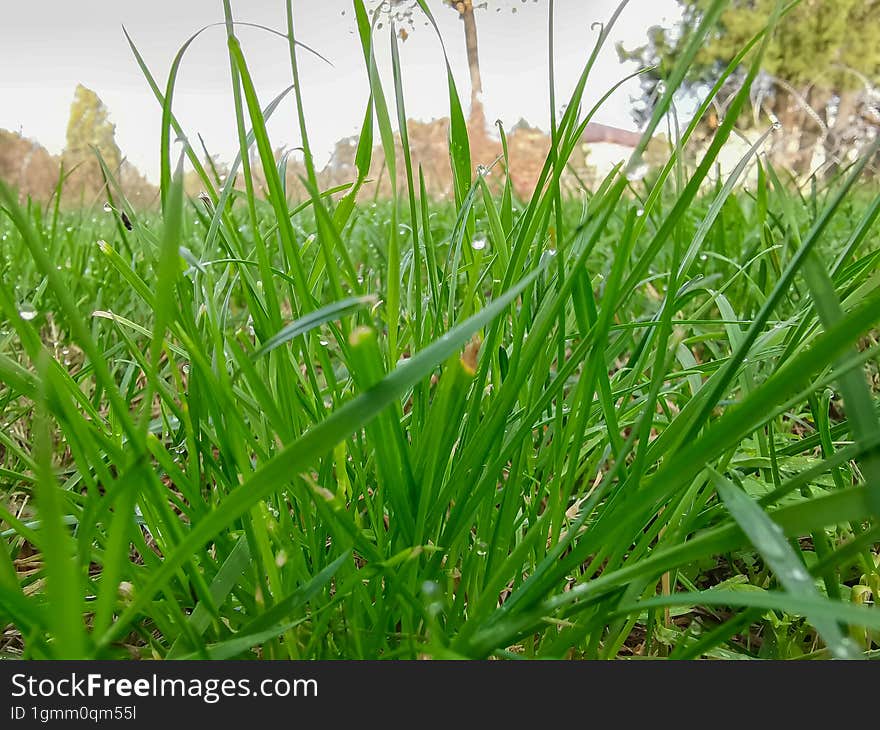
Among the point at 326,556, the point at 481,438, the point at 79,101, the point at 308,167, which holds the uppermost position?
the point at 79,101

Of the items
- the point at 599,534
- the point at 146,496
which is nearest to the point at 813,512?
the point at 599,534

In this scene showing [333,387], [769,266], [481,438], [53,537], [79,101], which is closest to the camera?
[53,537]

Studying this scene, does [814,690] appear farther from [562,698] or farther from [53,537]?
[53,537]

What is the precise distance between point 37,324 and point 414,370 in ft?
3.32

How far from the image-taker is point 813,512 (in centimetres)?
27

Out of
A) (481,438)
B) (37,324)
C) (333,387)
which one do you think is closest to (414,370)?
(481,438)

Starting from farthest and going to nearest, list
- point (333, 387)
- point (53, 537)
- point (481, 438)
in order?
point (333, 387) → point (481, 438) → point (53, 537)

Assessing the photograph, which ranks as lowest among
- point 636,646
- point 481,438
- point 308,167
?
point 636,646

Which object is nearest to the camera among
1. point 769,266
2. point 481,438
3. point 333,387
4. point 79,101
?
point 481,438

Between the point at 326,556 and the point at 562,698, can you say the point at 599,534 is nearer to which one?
the point at 562,698

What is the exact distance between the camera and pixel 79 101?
28.5 feet

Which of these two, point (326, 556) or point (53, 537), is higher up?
point (53, 537)

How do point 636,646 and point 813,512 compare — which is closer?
point 813,512

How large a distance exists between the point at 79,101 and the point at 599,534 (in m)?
10.3
